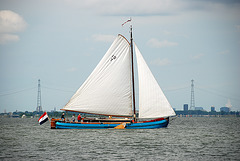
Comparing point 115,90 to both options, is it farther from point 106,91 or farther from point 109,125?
point 109,125

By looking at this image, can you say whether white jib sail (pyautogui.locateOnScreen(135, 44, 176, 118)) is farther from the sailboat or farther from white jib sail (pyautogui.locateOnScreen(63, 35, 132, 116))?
white jib sail (pyautogui.locateOnScreen(63, 35, 132, 116))

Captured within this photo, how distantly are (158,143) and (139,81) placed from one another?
1770 cm

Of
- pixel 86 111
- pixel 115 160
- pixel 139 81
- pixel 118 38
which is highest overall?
pixel 118 38

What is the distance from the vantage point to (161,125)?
65000mm

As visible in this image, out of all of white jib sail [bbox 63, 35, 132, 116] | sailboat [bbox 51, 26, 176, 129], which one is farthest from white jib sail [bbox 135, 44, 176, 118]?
white jib sail [bbox 63, 35, 132, 116]

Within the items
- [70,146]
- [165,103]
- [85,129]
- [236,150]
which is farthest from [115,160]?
[85,129]

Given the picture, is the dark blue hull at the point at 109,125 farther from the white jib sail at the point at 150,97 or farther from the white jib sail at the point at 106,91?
the white jib sail at the point at 150,97

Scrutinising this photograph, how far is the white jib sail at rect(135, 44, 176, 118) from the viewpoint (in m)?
61.3

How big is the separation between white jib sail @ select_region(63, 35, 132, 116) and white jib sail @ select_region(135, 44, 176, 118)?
2.46 metres

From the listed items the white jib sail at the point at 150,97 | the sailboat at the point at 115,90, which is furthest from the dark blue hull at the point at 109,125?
the white jib sail at the point at 150,97

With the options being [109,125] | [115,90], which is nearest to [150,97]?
[115,90]

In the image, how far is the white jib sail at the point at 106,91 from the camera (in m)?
62.4

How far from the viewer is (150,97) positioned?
6150 cm

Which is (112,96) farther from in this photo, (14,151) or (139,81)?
(14,151)
